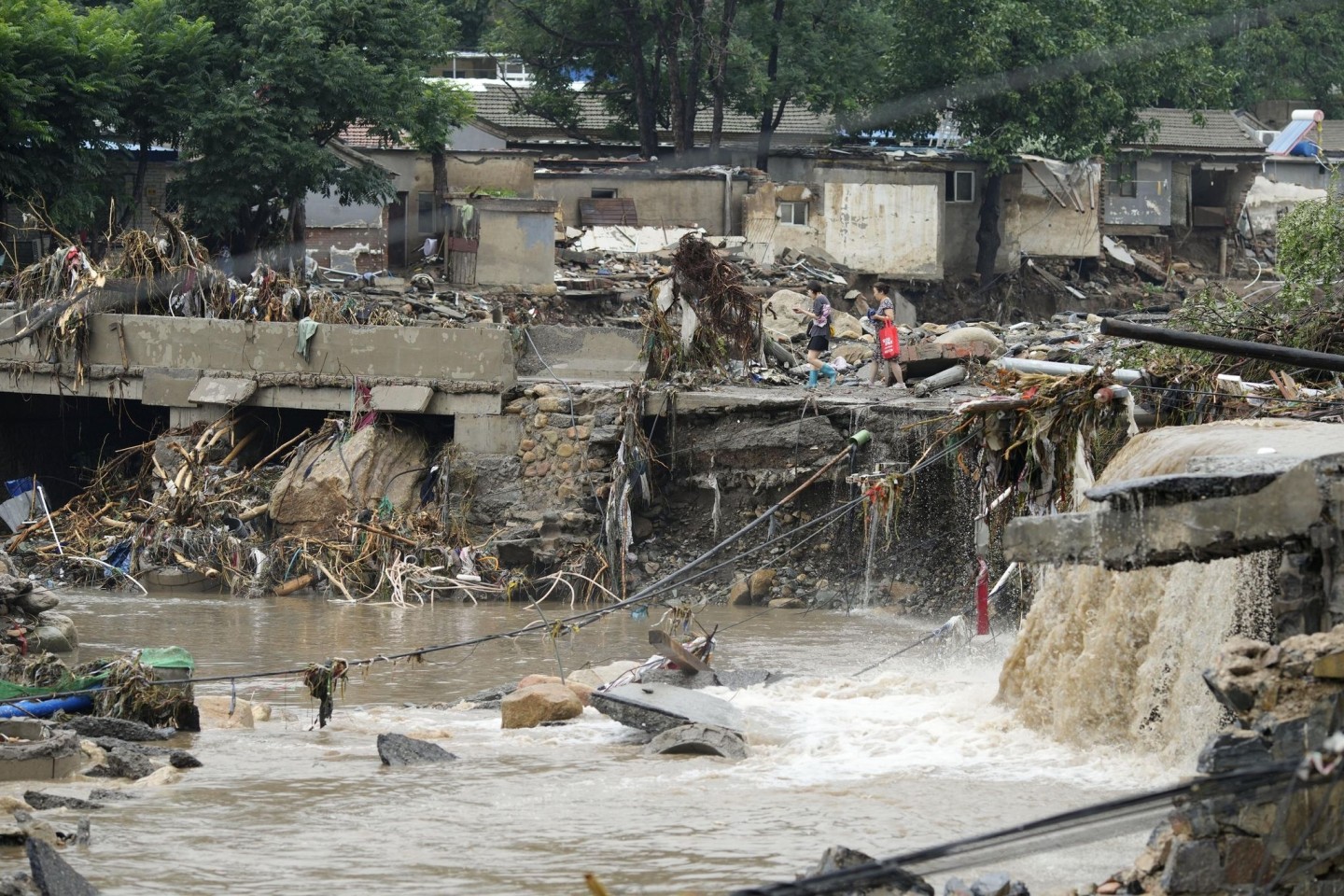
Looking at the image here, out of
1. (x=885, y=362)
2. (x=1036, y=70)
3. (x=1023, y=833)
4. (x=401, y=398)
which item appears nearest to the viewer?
(x=1023, y=833)

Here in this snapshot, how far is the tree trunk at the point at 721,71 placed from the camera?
34281 millimetres

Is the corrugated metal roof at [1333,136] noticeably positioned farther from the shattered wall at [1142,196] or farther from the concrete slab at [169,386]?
the concrete slab at [169,386]

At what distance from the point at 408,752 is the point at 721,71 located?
989 inches

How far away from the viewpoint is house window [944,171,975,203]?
36000mm

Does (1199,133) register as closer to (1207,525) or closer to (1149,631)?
(1149,631)

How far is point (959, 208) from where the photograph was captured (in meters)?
36.2

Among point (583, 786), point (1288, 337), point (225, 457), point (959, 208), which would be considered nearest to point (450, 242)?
point (225, 457)

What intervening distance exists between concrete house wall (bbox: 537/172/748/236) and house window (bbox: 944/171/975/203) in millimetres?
5358

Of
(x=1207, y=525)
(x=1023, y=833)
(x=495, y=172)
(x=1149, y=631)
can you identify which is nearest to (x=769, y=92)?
(x=495, y=172)

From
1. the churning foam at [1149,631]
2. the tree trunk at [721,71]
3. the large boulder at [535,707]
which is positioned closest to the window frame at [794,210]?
the tree trunk at [721,71]

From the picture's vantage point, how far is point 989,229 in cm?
3603

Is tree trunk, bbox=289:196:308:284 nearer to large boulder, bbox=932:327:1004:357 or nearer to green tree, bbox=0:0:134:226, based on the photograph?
green tree, bbox=0:0:134:226

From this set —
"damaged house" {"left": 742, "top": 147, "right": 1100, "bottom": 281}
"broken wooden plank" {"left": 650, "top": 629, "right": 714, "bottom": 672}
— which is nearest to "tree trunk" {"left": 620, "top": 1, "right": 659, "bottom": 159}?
"damaged house" {"left": 742, "top": 147, "right": 1100, "bottom": 281}

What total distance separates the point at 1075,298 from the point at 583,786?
27.5 meters
